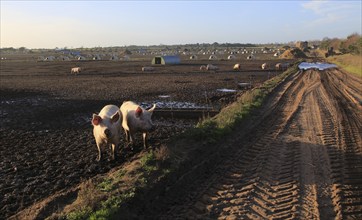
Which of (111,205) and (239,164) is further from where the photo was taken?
(239,164)

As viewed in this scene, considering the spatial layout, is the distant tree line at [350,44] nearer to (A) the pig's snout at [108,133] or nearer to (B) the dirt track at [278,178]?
(B) the dirt track at [278,178]

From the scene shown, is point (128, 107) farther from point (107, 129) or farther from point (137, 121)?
point (107, 129)

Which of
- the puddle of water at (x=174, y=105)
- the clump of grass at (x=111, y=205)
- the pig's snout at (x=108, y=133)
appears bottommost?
the puddle of water at (x=174, y=105)

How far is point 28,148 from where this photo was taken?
42.7 feet

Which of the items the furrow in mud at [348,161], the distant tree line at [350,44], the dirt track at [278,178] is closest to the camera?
the dirt track at [278,178]

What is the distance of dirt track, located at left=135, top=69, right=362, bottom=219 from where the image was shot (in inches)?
282

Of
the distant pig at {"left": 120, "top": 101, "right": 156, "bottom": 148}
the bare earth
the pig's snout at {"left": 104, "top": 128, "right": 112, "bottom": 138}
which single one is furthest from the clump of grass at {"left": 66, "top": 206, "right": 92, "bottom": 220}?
the distant pig at {"left": 120, "top": 101, "right": 156, "bottom": 148}

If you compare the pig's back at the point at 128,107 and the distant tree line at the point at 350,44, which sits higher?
the distant tree line at the point at 350,44

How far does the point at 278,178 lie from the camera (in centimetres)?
893

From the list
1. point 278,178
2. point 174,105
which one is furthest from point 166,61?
point 278,178

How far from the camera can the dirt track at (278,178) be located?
716 cm

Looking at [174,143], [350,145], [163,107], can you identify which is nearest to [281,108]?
[163,107]

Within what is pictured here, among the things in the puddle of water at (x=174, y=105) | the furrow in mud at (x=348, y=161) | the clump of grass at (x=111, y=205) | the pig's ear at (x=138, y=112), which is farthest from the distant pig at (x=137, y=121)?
the puddle of water at (x=174, y=105)

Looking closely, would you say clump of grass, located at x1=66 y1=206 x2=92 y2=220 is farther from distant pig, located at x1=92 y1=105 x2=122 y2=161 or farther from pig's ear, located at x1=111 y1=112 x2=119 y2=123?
pig's ear, located at x1=111 y1=112 x2=119 y2=123
